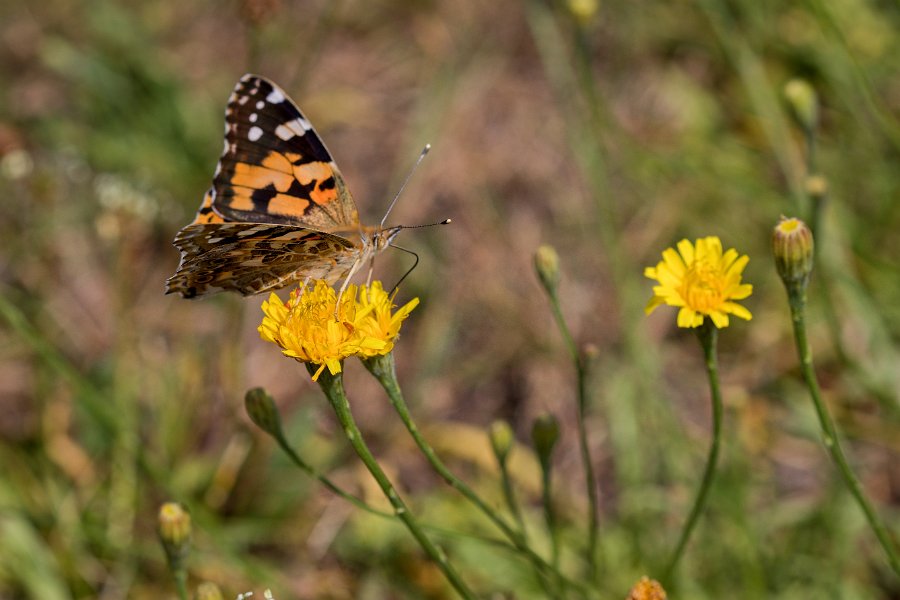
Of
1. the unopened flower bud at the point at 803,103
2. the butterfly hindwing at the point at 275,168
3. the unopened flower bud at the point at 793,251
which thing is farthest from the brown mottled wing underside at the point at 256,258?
the unopened flower bud at the point at 803,103

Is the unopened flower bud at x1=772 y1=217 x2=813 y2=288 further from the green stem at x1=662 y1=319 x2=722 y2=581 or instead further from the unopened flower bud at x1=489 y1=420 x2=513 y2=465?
the unopened flower bud at x1=489 y1=420 x2=513 y2=465

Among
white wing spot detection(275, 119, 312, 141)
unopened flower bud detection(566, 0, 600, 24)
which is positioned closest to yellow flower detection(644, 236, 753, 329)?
white wing spot detection(275, 119, 312, 141)

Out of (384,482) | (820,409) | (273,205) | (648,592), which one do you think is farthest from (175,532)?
(820,409)

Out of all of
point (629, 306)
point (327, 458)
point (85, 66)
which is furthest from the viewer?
point (85, 66)

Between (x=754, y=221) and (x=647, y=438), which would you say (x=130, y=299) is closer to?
(x=647, y=438)

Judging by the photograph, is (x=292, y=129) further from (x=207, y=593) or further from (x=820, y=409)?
(x=820, y=409)

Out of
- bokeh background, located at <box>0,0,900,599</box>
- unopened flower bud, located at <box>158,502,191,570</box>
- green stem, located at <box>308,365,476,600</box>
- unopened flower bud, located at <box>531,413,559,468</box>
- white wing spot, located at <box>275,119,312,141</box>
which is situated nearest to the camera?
Answer: green stem, located at <box>308,365,476,600</box>

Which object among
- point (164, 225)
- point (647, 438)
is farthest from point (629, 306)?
point (164, 225)

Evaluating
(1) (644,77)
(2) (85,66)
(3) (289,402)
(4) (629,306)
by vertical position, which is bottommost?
(3) (289,402)
